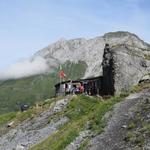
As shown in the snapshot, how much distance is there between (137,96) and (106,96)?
25.5 metres

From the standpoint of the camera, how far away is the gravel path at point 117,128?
33.8 m

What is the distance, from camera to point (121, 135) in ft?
114

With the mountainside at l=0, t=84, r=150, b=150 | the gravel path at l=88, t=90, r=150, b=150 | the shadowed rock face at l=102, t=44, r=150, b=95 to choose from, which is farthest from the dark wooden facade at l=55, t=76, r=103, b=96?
the gravel path at l=88, t=90, r=150, b=150

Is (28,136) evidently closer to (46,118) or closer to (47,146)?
(46,118)

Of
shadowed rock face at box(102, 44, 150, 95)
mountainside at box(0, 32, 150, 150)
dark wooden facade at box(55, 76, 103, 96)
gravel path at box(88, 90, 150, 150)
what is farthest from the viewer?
dark wooden facade at box(55, 76, 103, 96)

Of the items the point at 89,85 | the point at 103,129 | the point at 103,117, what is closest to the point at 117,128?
the point at 103,129

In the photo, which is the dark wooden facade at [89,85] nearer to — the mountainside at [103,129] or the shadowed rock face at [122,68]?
the shadowed rock face at [122,68]

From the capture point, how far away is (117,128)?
3650 centimetres

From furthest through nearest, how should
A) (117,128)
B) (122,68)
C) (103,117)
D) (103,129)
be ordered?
(122,68), (103,117), (103,129), (117,128)

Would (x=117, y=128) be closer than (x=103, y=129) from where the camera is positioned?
Yes

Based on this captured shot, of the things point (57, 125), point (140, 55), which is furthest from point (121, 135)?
point (140, 55)

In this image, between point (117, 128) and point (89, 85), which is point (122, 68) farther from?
point (117, 128)

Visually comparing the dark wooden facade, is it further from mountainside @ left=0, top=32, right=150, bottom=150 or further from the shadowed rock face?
the shadowed rock face

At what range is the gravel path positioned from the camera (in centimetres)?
3378
